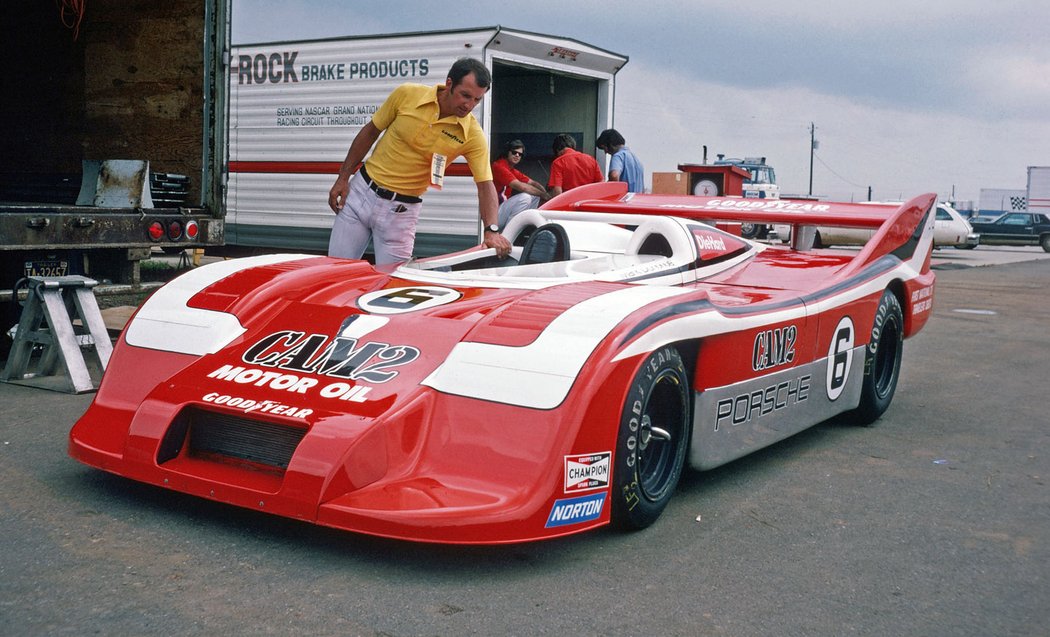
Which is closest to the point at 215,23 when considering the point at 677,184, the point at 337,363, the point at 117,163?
the point at 117,163

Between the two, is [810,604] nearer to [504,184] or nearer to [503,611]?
[503,611]

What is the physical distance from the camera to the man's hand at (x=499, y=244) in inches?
200

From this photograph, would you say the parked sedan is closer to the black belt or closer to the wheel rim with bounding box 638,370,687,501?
the black belt

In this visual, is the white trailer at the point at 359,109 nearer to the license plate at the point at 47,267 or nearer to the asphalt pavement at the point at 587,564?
the license plate at the point at 47,267

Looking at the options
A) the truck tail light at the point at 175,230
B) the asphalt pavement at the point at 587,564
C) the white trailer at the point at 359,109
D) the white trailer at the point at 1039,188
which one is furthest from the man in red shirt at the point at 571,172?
the white trailer at the point at 1039,188

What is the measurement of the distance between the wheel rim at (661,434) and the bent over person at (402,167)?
1.94 metres

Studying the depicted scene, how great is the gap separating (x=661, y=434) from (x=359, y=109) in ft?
30.0

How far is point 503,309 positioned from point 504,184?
275 inches

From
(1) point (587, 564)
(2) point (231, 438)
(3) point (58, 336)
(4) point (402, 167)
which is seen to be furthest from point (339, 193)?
(1) point (587, 564)

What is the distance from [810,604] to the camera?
294 cm

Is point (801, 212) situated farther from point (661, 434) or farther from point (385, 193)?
point (661, 434)

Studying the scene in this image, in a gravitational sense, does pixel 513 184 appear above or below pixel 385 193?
above

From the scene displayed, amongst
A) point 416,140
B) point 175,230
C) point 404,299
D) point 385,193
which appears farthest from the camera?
point 175,230

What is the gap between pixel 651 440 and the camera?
12.2 feet
